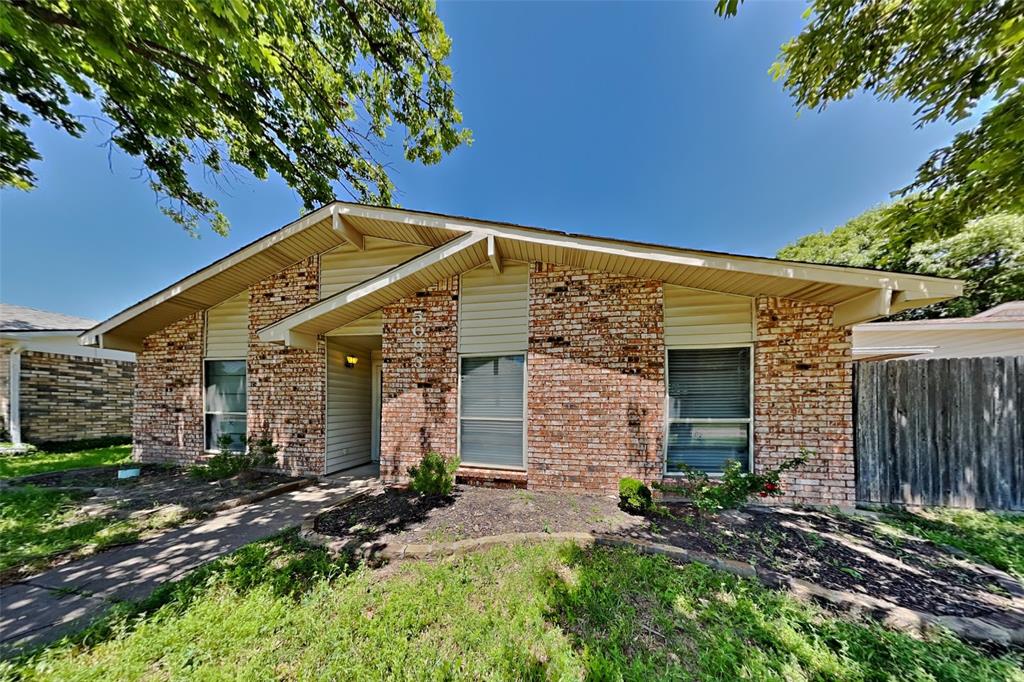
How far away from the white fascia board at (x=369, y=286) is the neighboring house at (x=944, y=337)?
8.00 meters

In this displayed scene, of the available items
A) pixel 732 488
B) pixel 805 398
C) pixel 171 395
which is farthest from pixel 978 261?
pixel 171 395

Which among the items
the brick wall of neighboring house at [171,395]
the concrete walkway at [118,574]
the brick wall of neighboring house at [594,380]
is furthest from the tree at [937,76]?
the brick wall of neighboring house at [171,395]

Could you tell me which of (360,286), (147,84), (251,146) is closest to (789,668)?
(360,286)

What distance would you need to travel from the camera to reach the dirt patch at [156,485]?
16.7 ft

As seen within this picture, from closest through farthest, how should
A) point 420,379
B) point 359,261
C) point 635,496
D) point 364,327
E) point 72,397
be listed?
point 635,496 → point 420,379 → point 364,327 → point 359,261 → point 72,397

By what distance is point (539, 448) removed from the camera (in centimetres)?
521

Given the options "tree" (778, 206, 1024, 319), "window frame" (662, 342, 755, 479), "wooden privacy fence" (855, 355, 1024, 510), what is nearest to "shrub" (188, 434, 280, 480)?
"window frame" (662, 342, 755, 479)

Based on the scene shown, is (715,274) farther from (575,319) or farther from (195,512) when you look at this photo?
(195,512)

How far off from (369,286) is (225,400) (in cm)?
458

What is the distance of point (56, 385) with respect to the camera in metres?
9.58

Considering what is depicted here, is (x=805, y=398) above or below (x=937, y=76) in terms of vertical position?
below

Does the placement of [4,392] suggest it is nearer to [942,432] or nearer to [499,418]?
[499,418]

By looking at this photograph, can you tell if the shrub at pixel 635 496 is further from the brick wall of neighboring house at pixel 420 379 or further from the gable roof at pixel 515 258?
the gable roof at pixel 515 258

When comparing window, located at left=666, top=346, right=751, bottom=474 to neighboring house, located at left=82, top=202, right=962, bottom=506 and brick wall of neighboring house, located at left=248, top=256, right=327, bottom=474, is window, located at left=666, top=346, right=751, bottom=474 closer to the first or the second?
neighboring house, located at left=82, top=202, right=962, bottom=506
